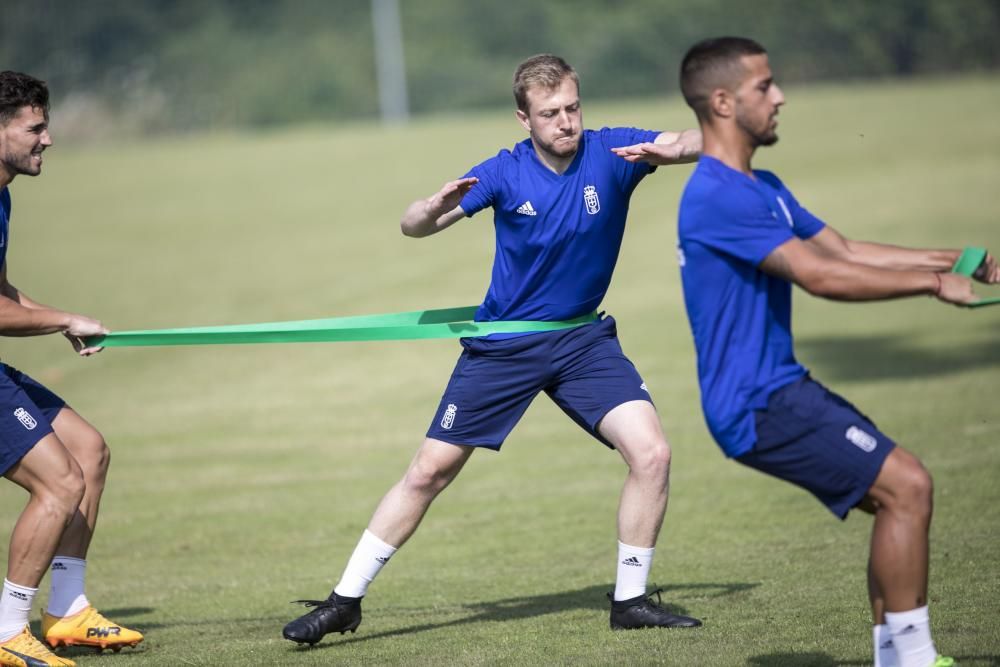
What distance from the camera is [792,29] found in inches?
2020

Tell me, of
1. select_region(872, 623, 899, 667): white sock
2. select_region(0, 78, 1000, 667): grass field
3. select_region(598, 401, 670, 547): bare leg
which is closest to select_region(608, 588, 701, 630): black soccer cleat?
select_region(0, 78, 1000, 667): grass field

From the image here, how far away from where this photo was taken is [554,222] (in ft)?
22.1

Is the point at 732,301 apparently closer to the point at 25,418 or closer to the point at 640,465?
the point at 640,465

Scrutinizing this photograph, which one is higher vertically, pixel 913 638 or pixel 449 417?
pixel 449 417

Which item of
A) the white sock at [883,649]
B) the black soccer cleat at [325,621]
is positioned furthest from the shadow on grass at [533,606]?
the white sock at [883,649]

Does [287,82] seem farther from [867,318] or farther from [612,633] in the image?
[612,633]

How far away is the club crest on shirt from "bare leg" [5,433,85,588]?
2873mm

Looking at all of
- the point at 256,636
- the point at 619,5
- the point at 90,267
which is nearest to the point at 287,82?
the point at 619,5

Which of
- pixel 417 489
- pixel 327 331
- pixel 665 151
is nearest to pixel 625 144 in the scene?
pixel 665 151

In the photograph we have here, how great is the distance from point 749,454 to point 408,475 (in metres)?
2.21

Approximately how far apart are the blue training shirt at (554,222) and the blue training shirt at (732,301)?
1458mm

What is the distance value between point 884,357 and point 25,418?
528 inches

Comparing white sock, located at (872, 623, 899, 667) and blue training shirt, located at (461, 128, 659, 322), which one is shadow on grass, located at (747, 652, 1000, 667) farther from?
blue training shirt, located at (461, 128, 659, 322)

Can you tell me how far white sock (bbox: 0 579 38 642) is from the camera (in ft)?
21.8
